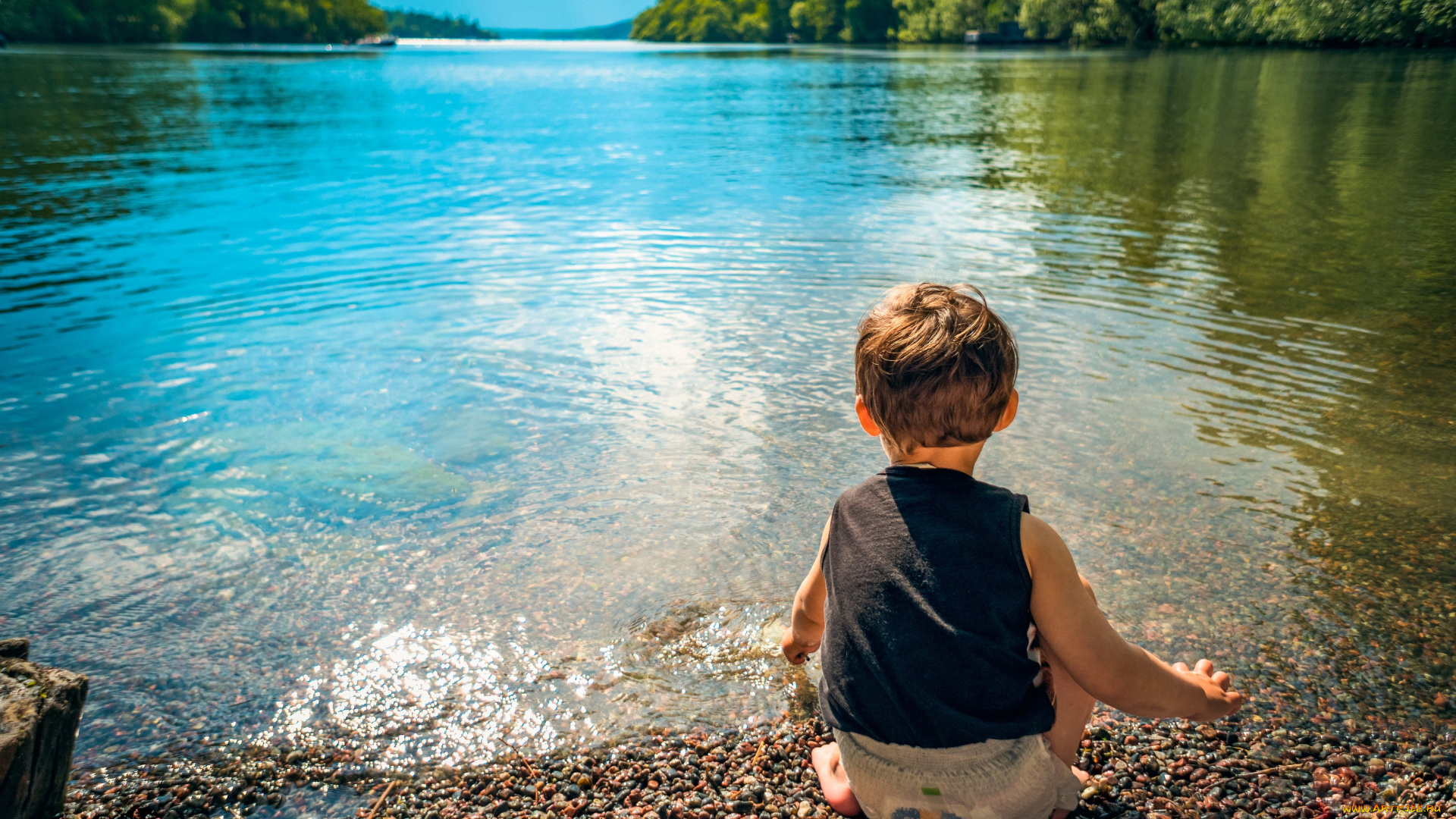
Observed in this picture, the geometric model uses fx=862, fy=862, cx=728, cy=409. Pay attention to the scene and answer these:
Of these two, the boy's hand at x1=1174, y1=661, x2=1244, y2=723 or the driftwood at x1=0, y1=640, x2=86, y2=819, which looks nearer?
the boy's hand at x1=1174, y1=661, x2=1244, y2=723

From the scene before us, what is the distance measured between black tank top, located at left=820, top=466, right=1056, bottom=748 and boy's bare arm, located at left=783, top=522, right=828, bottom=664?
10.5 inches

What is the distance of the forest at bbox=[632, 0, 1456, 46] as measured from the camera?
1876 inches

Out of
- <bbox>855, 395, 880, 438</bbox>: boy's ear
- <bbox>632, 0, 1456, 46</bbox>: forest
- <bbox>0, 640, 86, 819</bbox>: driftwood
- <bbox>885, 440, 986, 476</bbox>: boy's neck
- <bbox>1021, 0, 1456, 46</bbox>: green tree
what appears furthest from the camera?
<bbox>632, 0, 1456, 46</bbox>: forest

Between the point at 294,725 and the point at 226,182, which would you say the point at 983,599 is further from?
the point at 226,182

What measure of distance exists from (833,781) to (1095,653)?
1010 millimetres

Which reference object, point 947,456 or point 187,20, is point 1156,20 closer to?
point 947,456

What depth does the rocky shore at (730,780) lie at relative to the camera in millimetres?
2969

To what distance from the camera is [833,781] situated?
2.81 metres

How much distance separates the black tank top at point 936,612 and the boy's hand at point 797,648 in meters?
0.51

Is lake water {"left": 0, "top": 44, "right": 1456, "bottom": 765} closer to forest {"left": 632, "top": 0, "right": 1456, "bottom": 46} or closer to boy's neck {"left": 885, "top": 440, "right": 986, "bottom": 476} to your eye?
boy's neck {"left": 885, "top": 440, "right": 986, "bottom": 476}

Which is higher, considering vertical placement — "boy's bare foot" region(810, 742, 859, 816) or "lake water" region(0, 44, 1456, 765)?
"boy's bare foot" region(810, 742, 859, 816)

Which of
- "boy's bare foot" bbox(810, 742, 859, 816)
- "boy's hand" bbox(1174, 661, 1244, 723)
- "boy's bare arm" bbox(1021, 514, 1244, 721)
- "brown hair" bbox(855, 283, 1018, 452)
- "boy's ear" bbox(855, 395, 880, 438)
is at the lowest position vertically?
"boy's bare foot" bbox(810, 742, 859, 816)

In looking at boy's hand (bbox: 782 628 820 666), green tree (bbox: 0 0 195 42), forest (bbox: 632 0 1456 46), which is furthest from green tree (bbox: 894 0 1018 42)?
boy's hand (bbox: 782 628 820 666)

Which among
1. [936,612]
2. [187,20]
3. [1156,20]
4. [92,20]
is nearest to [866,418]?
[936,612]
